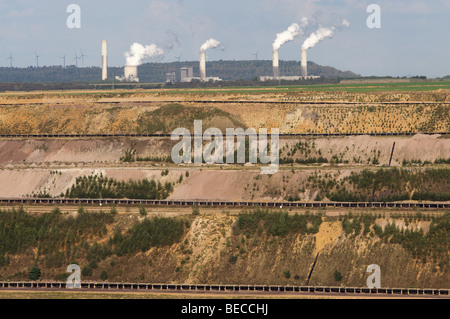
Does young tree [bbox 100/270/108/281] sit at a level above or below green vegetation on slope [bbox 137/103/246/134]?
below

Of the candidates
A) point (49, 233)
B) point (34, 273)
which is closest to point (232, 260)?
point (34, 273)

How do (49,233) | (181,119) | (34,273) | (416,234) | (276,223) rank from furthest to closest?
(181,119) < (49,233) < (276,223) < (416,234) < (34,273)

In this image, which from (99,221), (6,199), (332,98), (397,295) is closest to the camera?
(397,295)

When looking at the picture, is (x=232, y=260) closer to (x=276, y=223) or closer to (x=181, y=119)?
(x=276, y=223)

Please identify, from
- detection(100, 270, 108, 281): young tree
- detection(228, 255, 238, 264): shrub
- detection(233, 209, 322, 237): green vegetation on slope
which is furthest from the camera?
detection(233, 209, 322, 237): green vegetation on slope

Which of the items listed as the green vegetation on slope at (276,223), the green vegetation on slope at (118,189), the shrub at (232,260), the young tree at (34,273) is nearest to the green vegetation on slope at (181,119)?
the green vegetation on slope at (118,189)

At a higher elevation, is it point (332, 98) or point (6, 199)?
point (332, 98)

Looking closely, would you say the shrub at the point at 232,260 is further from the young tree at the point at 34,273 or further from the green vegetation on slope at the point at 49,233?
the young tree at the point at 34,273

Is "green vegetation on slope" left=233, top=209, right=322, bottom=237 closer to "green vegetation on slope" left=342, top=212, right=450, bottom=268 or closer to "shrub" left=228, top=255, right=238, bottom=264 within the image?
"green vegetation on slope" left=342, top=212, right=450, bottom=268

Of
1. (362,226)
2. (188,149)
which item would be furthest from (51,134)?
(362,226)

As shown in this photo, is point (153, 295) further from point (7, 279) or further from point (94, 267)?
point (7, 279)

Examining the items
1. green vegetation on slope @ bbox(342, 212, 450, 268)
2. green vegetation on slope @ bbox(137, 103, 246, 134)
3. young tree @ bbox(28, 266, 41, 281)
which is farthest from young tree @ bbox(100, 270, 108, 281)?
green vegetation on slope @ bbox(137, 103, 246, 134)
